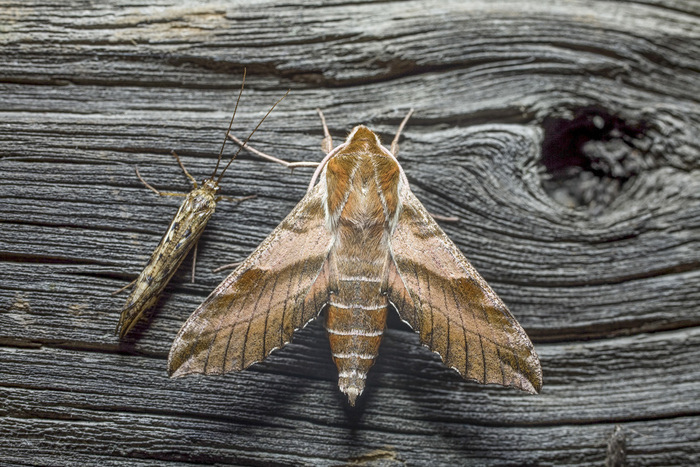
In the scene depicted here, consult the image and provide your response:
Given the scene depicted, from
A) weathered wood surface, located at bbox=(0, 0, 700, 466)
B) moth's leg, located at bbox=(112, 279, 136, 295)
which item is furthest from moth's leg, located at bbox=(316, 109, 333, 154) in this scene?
moth's leg, located at bbox=(112, 279, 136, 295)

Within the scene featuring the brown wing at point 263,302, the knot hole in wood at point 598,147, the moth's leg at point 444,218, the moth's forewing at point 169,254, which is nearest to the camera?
the brown wing at point 263,302

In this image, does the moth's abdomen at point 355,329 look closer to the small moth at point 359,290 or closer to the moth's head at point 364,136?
the small moth at point 359,290

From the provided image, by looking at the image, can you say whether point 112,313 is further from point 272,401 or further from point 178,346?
point 272,401

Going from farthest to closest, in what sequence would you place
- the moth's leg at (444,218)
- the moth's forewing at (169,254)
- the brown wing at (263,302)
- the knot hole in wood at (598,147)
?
the knot hole in wood at (598,147) < the moth's leg at (444,218) < the moth's forewing at (169,254) < the brown wing at (263,302)

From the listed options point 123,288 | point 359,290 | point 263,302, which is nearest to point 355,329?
point 359,290

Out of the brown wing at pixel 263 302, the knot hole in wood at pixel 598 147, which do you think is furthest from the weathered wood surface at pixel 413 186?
the brown wing at pixel 263 302

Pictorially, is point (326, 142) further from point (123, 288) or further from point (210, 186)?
point (123, 288)
